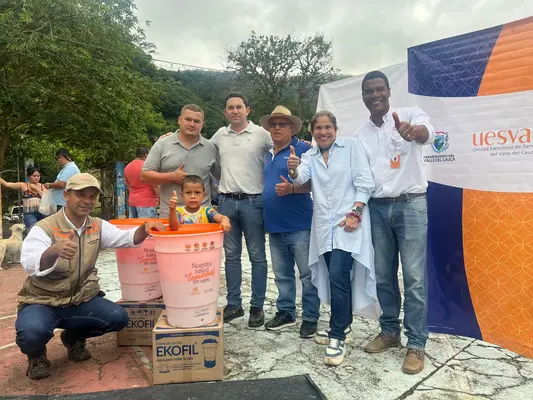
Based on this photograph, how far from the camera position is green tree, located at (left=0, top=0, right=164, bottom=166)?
377 inches

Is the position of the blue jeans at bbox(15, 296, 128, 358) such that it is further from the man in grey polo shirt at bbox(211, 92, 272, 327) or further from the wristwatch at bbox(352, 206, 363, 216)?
the wristwatch at bbox(352, 206, 363, 216)

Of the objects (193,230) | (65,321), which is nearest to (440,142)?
(193,230)

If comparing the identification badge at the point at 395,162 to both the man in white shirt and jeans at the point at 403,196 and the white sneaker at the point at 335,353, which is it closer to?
the man in white shirt and jeans at the point at 403,196

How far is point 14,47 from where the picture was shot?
8742 mm

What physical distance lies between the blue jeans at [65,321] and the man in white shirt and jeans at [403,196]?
205cm

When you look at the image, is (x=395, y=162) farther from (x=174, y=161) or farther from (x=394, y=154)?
(x=174, y=161)

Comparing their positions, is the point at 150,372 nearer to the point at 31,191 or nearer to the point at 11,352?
the point at 11,352

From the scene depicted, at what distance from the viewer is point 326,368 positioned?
9.59 ft

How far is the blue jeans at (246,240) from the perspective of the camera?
12.0ft

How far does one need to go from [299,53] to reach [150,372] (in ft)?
107

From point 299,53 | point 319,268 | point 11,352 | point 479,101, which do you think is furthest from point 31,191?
point 299,53

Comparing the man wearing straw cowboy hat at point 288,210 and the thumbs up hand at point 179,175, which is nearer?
the thumbs up hand at point 179,175

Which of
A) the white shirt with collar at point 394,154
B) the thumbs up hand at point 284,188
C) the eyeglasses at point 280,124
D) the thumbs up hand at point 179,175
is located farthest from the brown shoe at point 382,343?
the thumbs up hand at point 179,175

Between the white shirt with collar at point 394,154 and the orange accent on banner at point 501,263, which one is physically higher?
the white shirt with collar at point 394,154
